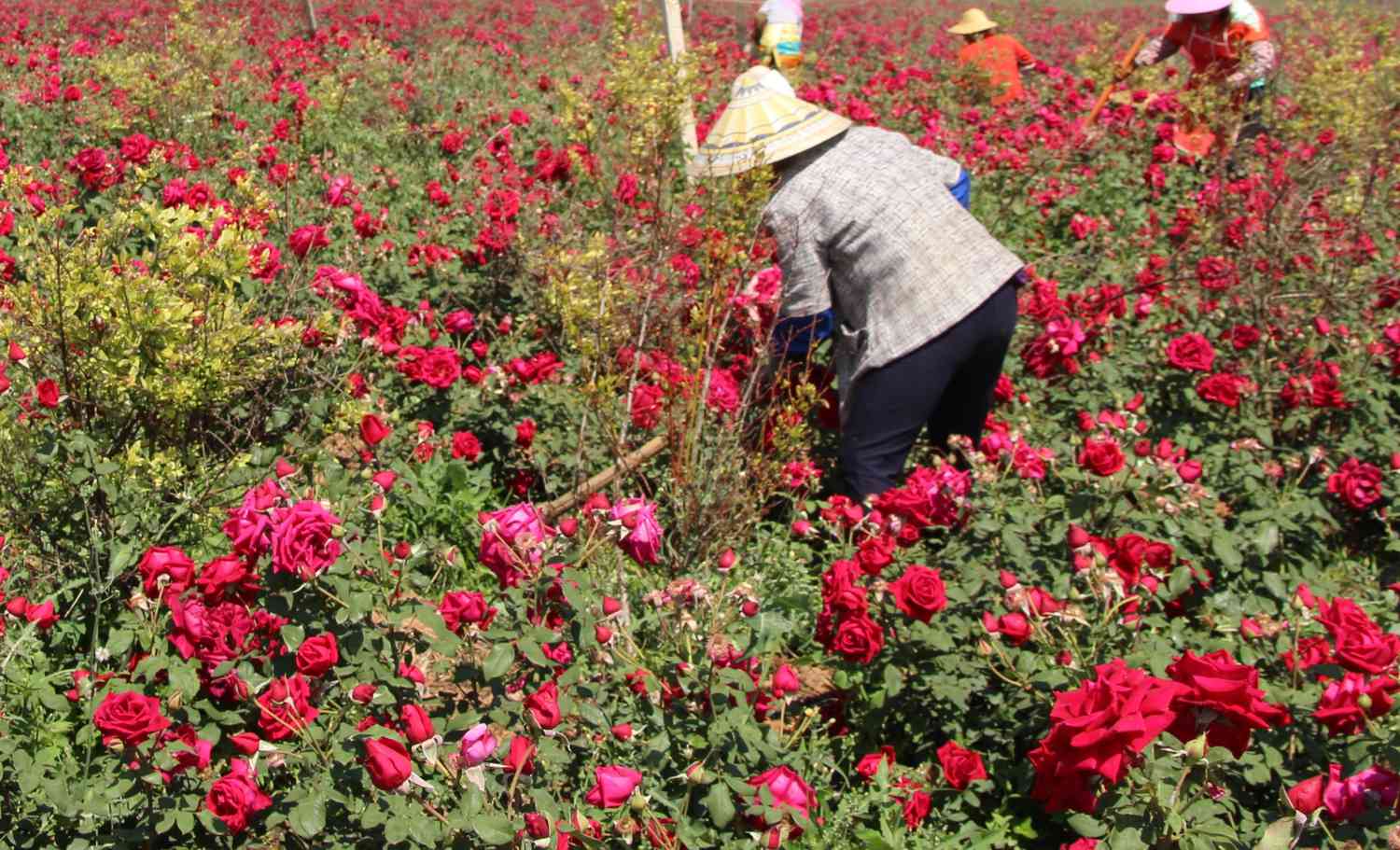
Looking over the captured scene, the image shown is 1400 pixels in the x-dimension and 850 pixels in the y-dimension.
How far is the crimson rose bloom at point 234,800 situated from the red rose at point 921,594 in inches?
47.4

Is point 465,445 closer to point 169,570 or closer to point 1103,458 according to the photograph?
point 169,570

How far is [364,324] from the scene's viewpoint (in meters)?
2.93

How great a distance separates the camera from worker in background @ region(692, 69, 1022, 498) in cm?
318

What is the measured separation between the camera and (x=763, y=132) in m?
3.29

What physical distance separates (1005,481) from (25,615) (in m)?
2.32

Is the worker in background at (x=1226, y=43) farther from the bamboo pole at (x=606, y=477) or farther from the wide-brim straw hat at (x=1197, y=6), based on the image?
the bamboo pole at (x=606, y=477)

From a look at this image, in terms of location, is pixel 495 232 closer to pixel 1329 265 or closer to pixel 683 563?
pixel 683 563

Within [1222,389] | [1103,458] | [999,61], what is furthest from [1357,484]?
[999,61]

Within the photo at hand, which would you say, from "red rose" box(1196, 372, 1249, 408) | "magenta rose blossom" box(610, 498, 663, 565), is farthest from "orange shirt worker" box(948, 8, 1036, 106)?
"magenta rose blossom" box(610, 498, 663, 565)

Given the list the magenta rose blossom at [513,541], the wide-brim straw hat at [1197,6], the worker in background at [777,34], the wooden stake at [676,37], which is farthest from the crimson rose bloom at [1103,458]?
the wide-brim straw hat at [1197,6]

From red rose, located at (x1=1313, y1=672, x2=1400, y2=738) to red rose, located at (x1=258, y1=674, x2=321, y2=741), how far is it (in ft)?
5.54

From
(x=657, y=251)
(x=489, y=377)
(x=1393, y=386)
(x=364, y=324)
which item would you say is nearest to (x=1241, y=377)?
(x=1393, y=386)

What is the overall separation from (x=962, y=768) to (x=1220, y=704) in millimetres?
698

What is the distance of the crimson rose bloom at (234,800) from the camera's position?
5.48 feet
